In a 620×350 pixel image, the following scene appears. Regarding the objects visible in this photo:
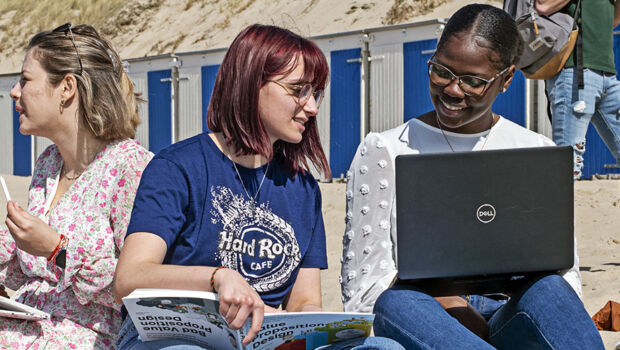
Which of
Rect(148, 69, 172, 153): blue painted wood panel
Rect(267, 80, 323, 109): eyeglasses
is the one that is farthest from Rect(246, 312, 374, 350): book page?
Rect(148, 69, 172, 153): blue painted wood panel

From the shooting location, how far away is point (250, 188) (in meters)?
2.36

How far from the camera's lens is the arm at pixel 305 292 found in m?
2.42

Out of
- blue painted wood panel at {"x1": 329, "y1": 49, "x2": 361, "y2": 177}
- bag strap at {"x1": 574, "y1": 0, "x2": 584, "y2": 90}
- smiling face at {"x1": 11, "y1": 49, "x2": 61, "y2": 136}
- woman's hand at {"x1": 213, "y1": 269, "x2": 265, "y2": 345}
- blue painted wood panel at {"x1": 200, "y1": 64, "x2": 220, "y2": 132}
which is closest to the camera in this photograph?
woman's hand at {"x1": 213, "y1": 269, "x2": 265, "y2": 345}

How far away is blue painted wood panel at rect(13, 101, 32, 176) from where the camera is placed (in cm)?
1888

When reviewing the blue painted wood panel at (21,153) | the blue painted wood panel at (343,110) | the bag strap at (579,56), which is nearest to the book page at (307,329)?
the bag strap at (579,56)

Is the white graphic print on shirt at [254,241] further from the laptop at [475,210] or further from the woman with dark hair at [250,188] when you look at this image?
the laptop at [475,210]

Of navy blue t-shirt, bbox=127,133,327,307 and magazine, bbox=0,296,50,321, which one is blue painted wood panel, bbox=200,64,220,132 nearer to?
navy blue t-shirt, bbox=127,133,327,307

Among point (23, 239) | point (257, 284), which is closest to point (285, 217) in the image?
point (257, 284)

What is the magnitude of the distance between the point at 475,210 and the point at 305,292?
2.04 ft

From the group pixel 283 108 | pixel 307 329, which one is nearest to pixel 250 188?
pixel 283 108

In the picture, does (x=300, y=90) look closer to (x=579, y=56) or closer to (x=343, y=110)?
(x=579, y=56)

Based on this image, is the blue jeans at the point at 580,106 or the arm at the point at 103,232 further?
the blue jeans at the point at 580,106

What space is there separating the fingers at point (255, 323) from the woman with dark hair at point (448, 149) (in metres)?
0.59

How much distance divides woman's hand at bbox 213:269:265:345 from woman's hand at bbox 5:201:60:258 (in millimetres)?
737
